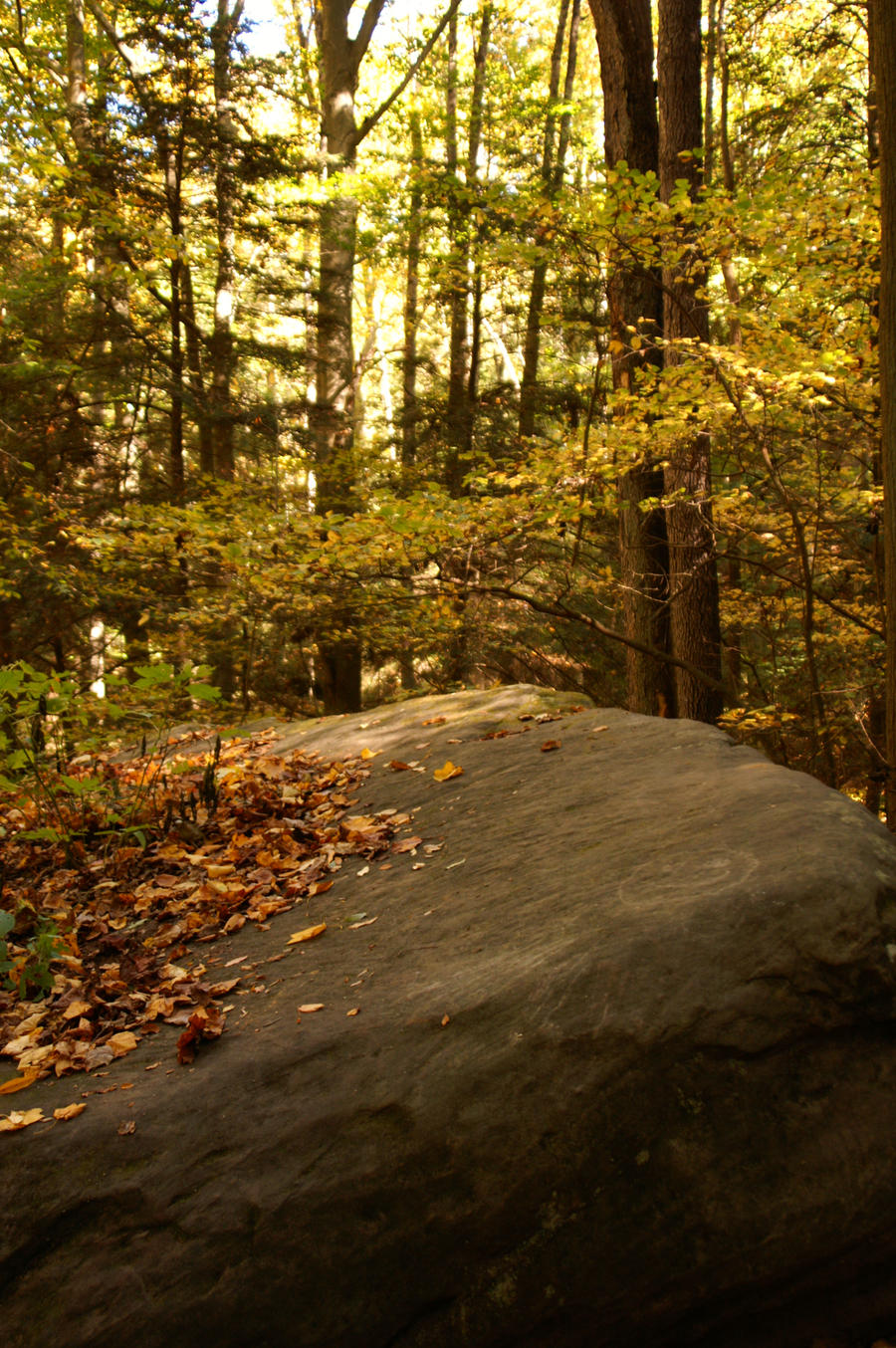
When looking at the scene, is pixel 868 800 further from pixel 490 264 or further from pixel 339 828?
pixel 339 828

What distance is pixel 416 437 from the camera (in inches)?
489

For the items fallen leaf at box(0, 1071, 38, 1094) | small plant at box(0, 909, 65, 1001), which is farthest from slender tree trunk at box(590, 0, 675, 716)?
fallen leaf at box(0, 1071, 38, 1094)

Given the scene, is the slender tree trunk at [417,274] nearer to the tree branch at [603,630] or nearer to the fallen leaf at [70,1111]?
the tree branch at [603,630]

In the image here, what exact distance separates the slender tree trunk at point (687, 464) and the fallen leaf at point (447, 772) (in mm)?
3421

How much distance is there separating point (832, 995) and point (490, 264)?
6.54 m

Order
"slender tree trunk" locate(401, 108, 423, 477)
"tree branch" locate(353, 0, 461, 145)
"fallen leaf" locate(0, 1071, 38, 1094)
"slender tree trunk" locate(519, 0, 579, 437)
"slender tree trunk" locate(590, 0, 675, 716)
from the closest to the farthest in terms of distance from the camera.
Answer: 1. "fallen leaf" locate(0, 1071, 38, 1094)
2. "slender tree trunk" locate(590, 0, 675, 716)
3. "slender tree trunk" locate(401, 108, 423, 477)
4. "slender tree trunk" locate(519, 0, 579, 437)
5. "tree branch" locate(353, 0, 461, 145)

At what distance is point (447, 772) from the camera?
414 centimetres

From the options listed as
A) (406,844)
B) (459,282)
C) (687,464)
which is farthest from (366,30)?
(406,844)

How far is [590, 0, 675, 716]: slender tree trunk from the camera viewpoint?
720 cm

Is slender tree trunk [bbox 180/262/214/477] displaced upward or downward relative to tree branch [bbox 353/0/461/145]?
downward

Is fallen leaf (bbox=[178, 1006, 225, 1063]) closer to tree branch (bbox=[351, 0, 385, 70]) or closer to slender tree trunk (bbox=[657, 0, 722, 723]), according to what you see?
slender tree trunk (bbox=[657, 0, 722, 723])

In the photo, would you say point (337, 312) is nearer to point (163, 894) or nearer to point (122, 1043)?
point (163, 894)

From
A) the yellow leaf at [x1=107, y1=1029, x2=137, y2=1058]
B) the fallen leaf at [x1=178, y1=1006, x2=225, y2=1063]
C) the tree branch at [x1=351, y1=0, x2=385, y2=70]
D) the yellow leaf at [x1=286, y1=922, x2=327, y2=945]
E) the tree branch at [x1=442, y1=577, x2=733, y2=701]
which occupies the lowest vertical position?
the yellow leaf at [x1=107, y1=1029, x2=137, y2=1058]

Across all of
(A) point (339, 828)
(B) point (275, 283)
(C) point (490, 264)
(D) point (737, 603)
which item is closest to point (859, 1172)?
(A) point (339, 828)
